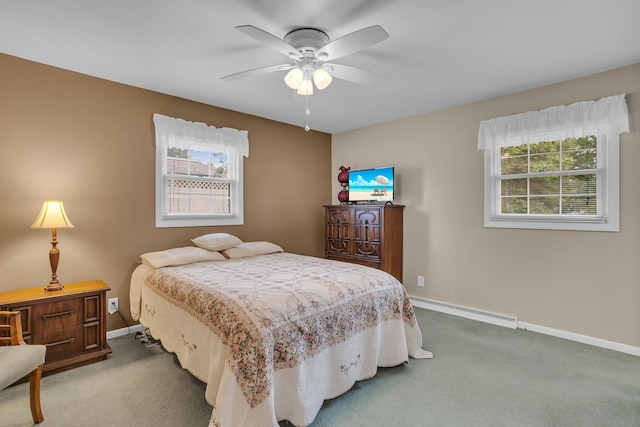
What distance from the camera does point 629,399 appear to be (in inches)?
83.9

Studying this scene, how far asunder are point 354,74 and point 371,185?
2.17 meters

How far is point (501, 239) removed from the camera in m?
3.57

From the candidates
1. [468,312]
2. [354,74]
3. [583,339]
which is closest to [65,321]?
[354,74]

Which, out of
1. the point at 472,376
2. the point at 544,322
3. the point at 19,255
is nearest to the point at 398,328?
the point at 472,376

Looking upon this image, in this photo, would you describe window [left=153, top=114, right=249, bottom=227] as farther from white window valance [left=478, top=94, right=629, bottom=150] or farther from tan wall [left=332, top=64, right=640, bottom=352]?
white window valance [left=478, top=94, right=629, bottom=150]

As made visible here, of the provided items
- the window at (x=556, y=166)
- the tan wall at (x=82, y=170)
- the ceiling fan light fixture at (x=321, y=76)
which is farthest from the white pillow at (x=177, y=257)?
the window at (x=556, y=166)

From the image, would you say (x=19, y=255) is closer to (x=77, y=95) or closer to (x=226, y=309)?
(x=77, y=95)

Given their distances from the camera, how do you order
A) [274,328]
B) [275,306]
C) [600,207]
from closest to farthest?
[274,328]
[275,306]
[600,207]

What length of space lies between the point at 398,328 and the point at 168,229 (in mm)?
2612

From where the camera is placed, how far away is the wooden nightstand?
238cm

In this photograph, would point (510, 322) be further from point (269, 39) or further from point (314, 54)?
point (269, 39)

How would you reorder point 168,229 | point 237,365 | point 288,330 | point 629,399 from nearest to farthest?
1. point 237,365
2. point 288,330
3. point 629,399
4. point 168,229

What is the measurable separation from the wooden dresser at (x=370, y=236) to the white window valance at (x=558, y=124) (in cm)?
136

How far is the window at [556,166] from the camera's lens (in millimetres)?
2908
